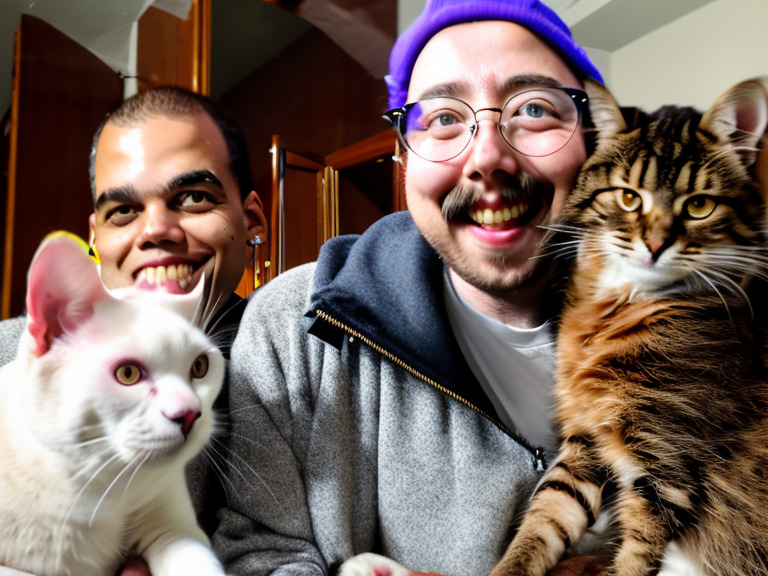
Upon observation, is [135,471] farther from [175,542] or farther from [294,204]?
[294,204]

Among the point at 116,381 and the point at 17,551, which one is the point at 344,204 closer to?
the point at 116,381

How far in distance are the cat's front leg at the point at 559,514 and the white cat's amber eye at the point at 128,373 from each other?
422 mm

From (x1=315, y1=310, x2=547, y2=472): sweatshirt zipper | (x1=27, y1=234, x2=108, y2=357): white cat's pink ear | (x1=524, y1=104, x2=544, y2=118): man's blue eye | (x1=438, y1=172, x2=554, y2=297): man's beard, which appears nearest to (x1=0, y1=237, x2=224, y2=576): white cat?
(x1=27, y1=234, x2=108, y2=357): white cat's pink ear

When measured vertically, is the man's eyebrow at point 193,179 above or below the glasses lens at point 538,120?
below

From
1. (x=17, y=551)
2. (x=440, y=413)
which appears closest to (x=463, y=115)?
(x=440, y=413)

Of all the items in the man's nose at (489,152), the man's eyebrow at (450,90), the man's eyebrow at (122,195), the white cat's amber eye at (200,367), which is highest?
the man's eyebrow at (450,90)

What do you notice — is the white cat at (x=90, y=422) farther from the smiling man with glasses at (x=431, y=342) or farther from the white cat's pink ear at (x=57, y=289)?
the smiling man with glasses at (x=431, y=342)

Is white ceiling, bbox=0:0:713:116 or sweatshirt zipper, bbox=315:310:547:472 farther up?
white ceiling, bbox=0:0:713:116

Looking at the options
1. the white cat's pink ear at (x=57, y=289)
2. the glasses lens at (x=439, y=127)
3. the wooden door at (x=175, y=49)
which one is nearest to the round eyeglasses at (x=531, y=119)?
the glasses lens at (x=439, y=127)

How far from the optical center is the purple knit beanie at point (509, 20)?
2.11 feet

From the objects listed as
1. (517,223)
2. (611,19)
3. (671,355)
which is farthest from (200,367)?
(611,19)

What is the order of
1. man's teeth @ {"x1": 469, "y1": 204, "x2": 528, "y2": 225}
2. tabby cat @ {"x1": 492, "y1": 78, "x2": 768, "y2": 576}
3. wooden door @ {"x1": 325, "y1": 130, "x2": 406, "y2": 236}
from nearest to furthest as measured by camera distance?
tabby cat @ {"x1": 492, "y1": 78, "x2": 768, "y2": 576}
man's teeth @ {"x1": 469, "y1": 204, "x2": 528, "y2": 225}
wooden door @ {"x1": 325, "y1": 130, "x2": 406, "y2": 236}

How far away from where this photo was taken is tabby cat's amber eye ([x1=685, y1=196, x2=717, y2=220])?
0.54 meters

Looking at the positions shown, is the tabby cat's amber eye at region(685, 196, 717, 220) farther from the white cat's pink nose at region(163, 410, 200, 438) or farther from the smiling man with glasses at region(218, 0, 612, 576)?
the white cat's pink nose at region(163, 410, 200, 438)
